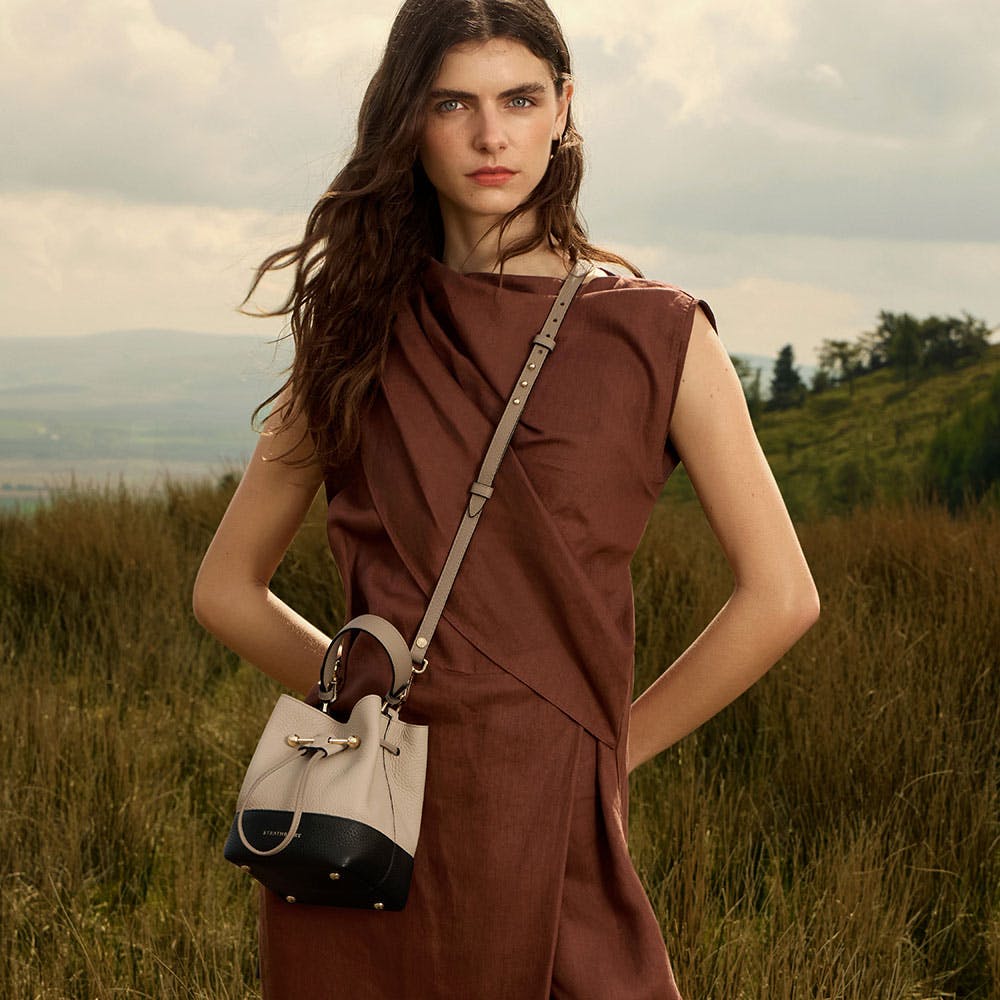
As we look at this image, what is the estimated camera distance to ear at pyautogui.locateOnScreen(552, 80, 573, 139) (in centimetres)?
197

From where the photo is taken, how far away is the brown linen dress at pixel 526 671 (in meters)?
1.66

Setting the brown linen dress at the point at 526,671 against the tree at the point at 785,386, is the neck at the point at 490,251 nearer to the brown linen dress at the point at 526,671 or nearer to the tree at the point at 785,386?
the brown linen dress at the point at 526,671

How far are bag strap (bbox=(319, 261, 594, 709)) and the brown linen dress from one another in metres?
0.02

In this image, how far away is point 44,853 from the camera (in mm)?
3594

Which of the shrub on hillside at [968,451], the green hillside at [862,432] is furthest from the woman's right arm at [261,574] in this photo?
the shrub on hillside at [968,451]

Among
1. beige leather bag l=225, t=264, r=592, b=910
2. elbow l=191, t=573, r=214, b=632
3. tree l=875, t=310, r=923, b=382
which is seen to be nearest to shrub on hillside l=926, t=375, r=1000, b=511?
tree l=875, t=310, r=923, b=382

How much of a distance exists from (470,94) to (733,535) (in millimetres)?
742

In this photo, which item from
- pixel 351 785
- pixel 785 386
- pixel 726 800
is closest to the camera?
pixel 351 785

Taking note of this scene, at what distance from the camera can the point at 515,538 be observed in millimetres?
1678

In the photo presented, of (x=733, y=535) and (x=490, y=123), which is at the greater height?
(x=490, y=123)

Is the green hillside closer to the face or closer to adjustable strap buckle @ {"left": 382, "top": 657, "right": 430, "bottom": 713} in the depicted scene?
the face

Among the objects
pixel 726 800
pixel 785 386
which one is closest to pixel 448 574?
pixel 726 800

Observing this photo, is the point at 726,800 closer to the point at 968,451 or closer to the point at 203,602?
the point at 203,602

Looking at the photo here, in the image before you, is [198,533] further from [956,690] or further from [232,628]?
[232,628]
